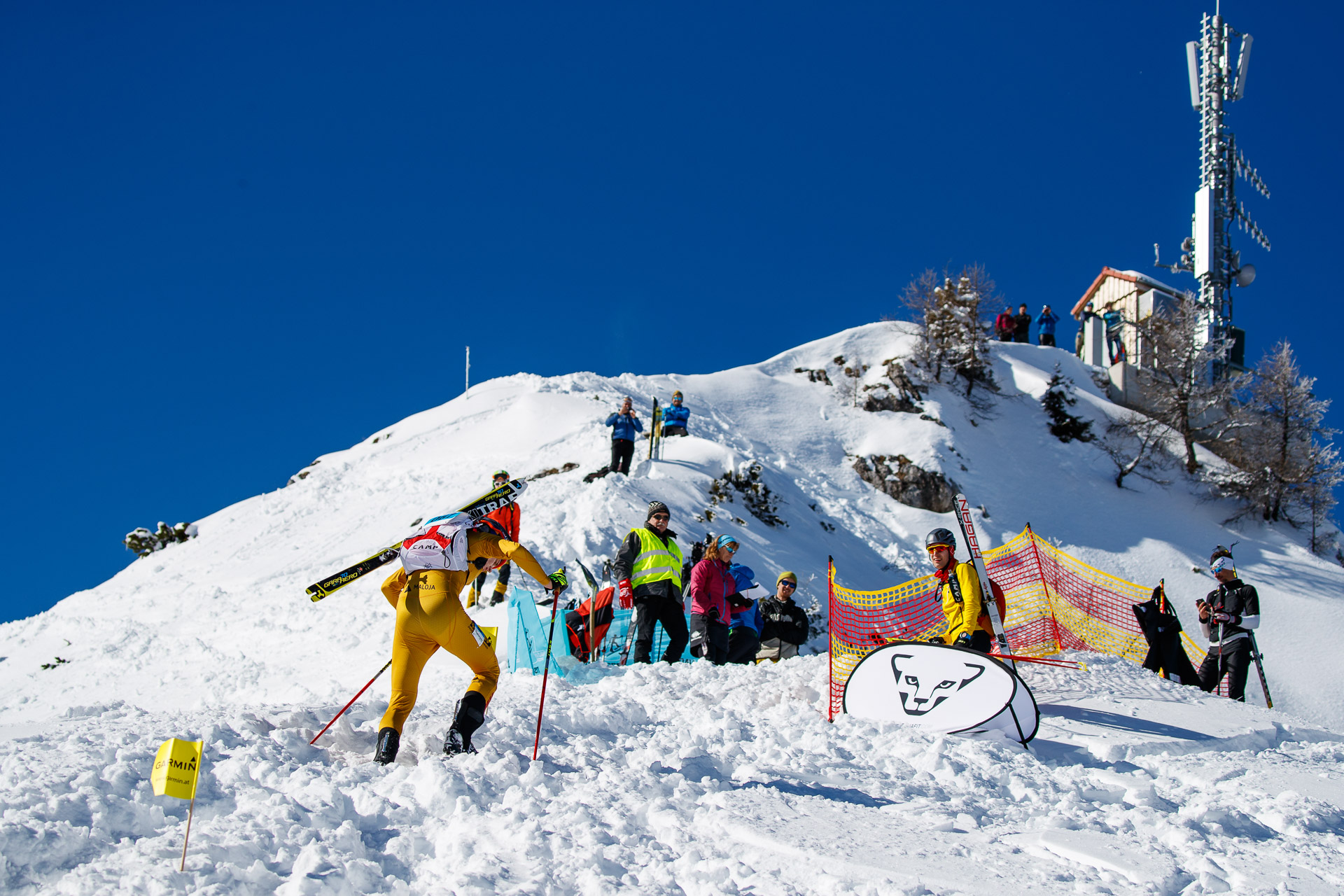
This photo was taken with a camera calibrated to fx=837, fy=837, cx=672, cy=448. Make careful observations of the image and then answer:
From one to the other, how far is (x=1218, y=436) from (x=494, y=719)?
89.3 ft

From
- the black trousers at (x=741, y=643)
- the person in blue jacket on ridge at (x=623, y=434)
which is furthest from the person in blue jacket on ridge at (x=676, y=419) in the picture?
the black trousers at (x=741, y=643)

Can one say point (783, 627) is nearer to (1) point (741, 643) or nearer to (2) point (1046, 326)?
(1) point (741, 643)

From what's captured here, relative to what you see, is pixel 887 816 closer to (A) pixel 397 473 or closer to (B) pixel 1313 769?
(B) pixel 1313 769

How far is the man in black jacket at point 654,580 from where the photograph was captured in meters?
7.93

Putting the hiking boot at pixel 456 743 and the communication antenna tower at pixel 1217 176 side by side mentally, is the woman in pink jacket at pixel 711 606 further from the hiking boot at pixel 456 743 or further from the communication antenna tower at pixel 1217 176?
the communication antenna tower at pixel 1217 176

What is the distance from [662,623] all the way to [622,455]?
760 centimetres

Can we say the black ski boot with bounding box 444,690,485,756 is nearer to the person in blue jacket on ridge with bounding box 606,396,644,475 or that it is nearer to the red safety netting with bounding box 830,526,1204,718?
the red safety netting with bounding box 830,526,1204,718

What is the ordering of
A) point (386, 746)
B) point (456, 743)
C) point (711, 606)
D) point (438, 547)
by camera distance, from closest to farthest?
point (386, 746) < point (456, 743) < point (438, 547) < point (711, 606)

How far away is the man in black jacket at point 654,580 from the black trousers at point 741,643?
2.48ft

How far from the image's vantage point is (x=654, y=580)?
7.91 meters

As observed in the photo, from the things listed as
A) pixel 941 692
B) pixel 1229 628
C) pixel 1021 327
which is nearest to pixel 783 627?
pixel 941 692

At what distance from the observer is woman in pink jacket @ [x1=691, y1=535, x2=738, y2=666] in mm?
8227

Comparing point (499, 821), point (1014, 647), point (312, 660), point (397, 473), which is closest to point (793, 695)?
point (499, 821)

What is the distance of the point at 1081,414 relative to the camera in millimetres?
28156
